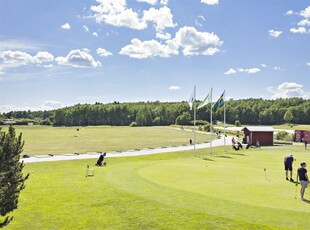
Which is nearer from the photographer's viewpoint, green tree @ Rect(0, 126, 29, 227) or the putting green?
green tree @ Rect(0, 126, 29, 227)

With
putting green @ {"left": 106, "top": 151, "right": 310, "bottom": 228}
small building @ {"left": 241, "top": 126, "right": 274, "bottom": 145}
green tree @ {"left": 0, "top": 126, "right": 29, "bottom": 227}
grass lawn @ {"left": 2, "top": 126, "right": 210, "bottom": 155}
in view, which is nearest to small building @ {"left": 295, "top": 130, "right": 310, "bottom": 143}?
small building @ {"left": 241, "top": 126, "right": 274, "bottom": 145}

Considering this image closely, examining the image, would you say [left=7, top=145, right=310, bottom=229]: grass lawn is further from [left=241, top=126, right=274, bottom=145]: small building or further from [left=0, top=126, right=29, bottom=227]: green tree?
[left=241, top=126, right=274, bottom=145]: small building

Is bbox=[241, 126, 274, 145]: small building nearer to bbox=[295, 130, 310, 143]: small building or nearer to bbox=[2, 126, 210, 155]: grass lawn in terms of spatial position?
bbox=[295, 130, 310, 143]: small building

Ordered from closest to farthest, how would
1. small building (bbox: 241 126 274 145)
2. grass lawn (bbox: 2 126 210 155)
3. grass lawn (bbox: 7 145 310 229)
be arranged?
grass lawn (bbox: 7 145 310 229) → grass lawn (bbox: 2 126 210 155) → small building (bbox: 241 126 274 145)

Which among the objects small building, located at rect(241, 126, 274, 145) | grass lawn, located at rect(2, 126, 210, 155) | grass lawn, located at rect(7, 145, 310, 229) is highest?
small building, located at rect(241, 126, 274, 145)

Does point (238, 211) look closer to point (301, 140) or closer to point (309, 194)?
point (309, 194)

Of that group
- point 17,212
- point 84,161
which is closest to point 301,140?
point 84,161

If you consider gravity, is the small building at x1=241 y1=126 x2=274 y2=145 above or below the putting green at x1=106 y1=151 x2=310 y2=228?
above

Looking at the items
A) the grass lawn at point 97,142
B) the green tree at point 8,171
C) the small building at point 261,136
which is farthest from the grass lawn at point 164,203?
the small building at point 261,136

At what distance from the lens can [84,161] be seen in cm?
4012

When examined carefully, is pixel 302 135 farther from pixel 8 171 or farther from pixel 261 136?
pixel 8 171

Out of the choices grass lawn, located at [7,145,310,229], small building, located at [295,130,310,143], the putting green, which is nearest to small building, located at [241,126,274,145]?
small building, located at [295,130,310,143]

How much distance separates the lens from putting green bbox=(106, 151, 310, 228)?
14141 millimetres

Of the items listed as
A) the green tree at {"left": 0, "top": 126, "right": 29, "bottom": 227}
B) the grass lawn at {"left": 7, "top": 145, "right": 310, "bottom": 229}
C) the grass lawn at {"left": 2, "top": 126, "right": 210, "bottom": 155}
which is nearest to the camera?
the green tree at {"left": 0, "top": 126, "right": 29, "bottom": 227}
